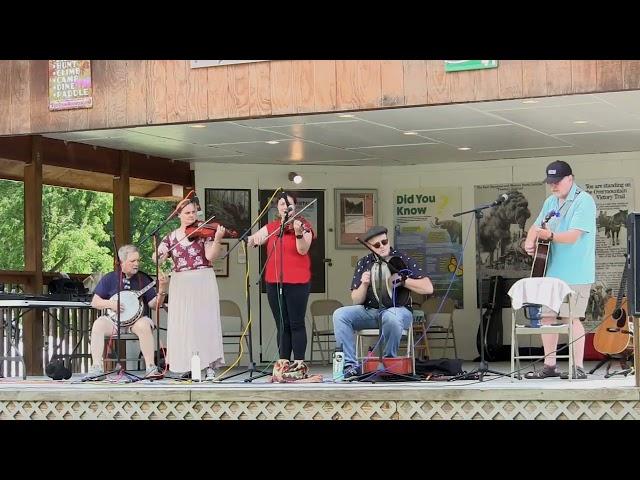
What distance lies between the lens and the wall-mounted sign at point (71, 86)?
10906 mm

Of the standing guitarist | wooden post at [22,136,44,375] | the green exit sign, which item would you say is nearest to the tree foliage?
wooden post at [22,136,44,375]

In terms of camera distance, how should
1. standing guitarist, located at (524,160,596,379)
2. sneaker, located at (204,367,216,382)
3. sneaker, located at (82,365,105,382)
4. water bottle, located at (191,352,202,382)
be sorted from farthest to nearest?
sneaker, located at (82,365,105,382) < sneaker, located at (204,367,216,382) < water bottle, located at (191,352,202,382) < standing guitarist, located at (524,160,596,379)

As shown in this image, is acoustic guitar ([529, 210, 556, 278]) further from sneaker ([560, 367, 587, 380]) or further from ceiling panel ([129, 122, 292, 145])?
ceiling panel ([129, 122, 292, 145])

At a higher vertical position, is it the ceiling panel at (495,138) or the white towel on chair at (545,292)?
the ceiling panel at (495,138)

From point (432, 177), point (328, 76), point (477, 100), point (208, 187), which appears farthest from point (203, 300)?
point (432, 177)

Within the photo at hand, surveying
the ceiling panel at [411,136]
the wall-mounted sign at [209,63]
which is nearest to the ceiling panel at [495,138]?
the ceiling panel at [411,136]

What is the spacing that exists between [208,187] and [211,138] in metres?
1.93

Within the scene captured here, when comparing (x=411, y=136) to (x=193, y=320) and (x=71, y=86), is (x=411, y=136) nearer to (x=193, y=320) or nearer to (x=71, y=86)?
(x=193, y=320)

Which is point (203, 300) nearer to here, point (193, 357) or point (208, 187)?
point (193, 357)

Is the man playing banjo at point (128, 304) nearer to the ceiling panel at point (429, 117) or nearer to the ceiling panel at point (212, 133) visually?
the ceiling panel at point (212, 133)

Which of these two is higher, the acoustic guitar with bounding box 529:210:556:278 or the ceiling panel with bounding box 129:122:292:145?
the ceiling panel with bounding box 129:122:292:145

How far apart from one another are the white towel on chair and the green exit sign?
1.75m

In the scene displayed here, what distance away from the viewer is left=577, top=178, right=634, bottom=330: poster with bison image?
42.5 ft

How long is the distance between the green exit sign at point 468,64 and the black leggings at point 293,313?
208 centimetres
